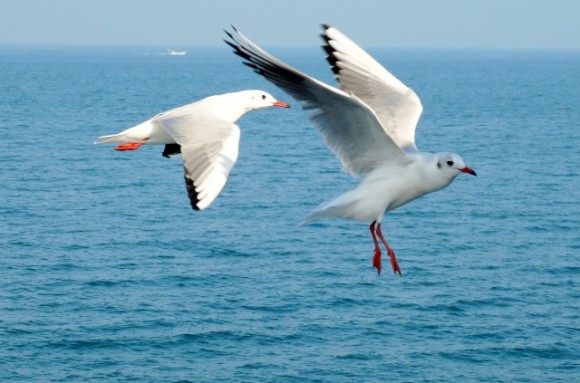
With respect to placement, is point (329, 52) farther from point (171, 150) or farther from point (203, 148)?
point (171, 150)

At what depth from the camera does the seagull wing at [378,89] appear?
57.9 feet

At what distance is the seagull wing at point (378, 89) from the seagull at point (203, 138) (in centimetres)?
202

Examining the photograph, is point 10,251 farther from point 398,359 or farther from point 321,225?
point 398,359

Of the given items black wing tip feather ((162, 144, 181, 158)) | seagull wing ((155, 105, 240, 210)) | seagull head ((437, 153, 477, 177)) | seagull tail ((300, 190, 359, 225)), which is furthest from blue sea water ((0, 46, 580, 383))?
seagull head ((437, 153, 477, 177))

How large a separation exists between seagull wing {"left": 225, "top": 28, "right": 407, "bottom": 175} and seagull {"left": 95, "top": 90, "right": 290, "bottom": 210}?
150 cm

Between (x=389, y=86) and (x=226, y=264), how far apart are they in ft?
233

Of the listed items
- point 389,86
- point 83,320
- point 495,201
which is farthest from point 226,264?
point 389,86

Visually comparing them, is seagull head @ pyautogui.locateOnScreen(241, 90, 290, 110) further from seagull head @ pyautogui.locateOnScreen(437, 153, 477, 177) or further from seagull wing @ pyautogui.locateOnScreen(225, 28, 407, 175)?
seagull head @ pyautogui.locateOnScreen(437, 153, 477, 177)

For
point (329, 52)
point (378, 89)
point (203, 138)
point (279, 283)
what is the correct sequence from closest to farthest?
point (203, 138), point (329, 52), point (378, 89), point (279, 283)

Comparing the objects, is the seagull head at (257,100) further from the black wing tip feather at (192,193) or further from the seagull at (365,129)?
the black wing tip feather at (192,193)

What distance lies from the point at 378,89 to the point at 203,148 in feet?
13.1

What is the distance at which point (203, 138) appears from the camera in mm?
16156

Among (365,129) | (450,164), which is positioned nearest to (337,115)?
(365,129)

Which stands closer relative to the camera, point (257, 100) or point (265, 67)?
point (265, 67)
